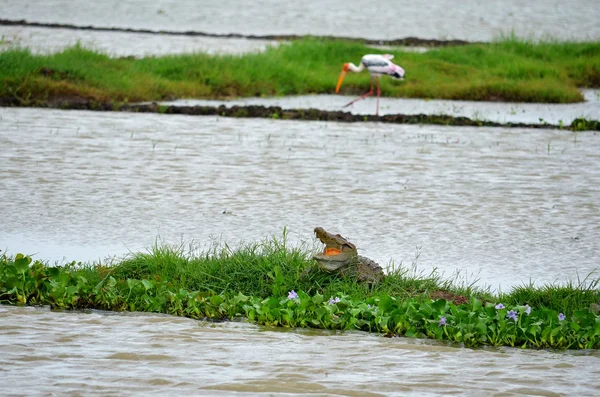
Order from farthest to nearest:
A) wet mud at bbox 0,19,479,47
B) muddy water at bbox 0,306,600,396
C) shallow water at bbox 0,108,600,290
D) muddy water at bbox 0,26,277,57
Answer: wet mud at bbox 0,19,479,47, muddy water at bbox 0,26,277,57, shallow water at bbox 0,108,600,290, muddy water at bbox 0,306,600,396

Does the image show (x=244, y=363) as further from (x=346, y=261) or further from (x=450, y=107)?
(x=450, y=107)

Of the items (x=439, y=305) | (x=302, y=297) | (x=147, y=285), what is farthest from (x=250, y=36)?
(x=439, y=305)

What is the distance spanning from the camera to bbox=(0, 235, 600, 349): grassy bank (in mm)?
4969

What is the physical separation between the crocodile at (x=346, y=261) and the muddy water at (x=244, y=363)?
65 centimetres

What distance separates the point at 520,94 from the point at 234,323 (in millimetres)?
13688

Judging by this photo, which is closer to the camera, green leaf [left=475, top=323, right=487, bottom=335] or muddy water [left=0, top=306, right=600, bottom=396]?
muddy water [left=0, top=306, right=600, bottom=396]

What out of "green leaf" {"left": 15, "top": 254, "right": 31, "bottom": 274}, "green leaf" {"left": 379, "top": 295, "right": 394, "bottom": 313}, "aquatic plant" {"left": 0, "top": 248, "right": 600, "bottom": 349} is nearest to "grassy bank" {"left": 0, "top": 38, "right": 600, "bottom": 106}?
"green leaf" {"left": 15, "top": 254, "right": 31, "bottom": 274}

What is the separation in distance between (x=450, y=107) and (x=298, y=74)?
352cm

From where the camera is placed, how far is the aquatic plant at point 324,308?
4945 mm

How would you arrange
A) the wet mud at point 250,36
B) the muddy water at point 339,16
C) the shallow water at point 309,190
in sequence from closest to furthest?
1. the shallow water at point 309,190
2. the wet mud at point 250,36
3. the muddy water at point 339,16

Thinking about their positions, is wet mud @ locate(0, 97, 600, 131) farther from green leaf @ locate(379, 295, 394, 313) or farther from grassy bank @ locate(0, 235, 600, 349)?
green leaf @ locate(379, 295, 394, 313)

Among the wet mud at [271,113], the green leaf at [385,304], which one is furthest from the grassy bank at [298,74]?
the green leaf at [385,304]

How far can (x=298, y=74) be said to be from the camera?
18859 millimetres

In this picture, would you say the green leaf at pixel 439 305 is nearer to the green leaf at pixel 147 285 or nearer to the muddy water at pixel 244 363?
the muddy water at pixel 244 363
